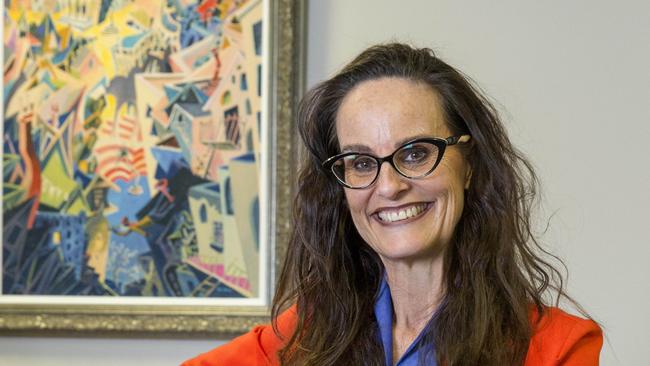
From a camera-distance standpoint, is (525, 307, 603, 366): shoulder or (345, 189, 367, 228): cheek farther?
(345, 189, 367, 228): cheek

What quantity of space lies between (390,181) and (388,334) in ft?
0.98

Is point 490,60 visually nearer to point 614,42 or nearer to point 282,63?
point 614,42

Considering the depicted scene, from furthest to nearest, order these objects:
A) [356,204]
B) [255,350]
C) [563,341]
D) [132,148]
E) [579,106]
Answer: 1. [132,148]
2. [579,106]
3. [255,350]
4. [356,204]
5. [563,341]

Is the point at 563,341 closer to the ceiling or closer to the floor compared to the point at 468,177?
closer to the floor

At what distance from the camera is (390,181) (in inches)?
63.2

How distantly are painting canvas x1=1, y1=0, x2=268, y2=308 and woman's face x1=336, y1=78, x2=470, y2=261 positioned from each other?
658mm

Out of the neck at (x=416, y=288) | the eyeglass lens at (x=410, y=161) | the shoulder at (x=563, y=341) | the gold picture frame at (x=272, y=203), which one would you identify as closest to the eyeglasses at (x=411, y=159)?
the eyeglass lens at (x=410, y=161)

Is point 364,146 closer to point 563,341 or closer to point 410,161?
point 410,161

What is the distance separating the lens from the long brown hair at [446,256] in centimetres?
163

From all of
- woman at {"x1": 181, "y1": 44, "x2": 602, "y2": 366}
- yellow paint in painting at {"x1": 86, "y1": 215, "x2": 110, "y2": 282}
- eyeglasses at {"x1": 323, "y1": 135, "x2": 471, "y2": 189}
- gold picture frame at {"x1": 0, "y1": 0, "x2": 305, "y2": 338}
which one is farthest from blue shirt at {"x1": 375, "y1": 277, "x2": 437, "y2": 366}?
yellow paint in painting at {"x1": 86, "y1": 215, "x2": 110, "y2": 282}

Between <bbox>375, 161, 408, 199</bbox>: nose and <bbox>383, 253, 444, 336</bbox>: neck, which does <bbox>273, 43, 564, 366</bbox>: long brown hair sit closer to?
<bbox>383, 253, 444, 336</bbox>: neck

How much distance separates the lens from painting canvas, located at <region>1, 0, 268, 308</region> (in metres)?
2.31

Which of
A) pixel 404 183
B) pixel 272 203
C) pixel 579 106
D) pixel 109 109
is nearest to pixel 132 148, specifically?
pixel 109 109

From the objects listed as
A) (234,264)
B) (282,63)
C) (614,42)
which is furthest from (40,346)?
(614,42)
